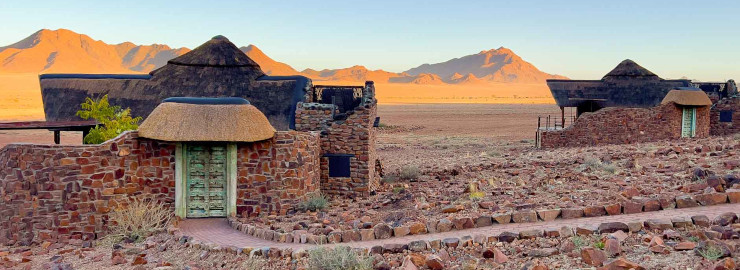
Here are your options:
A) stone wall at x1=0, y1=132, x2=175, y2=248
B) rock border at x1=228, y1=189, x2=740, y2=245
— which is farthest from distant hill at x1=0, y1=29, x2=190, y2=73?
rock border at x1=228, y1=189, x2=740, y2=245

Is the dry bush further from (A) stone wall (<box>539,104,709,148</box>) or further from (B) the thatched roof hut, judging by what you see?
(A) stone wall (<box>539,104,709,148</box>)

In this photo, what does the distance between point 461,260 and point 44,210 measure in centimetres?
755

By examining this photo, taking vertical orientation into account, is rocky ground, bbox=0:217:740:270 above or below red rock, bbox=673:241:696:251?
below

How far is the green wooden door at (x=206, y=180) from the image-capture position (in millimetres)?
Answer: 11781

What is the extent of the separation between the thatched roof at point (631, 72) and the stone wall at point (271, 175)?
21859 millimetres

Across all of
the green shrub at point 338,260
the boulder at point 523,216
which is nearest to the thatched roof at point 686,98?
the boulder at point 523,216

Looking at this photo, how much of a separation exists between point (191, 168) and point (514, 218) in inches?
240

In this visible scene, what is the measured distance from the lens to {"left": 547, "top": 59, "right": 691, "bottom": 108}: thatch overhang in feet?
94.1

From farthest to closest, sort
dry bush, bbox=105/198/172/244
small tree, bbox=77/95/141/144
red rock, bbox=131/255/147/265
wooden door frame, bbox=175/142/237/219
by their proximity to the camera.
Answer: small tree, bbox=77/95/141/144 < wooden door frame, bbox=175/142/237/219 < dry bush, bbox=105/198/172/244 < red rock, bbox=131/255/147/265

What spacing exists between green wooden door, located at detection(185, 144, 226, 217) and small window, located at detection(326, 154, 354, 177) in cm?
300

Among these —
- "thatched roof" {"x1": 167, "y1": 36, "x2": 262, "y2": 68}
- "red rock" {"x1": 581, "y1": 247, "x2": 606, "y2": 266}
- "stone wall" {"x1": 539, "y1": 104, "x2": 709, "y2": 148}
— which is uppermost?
"thatched roof" {"x1": 167, "y1": 36, "x2": 262, "y2": 68}

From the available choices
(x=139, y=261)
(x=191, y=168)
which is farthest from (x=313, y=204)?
(x=139, y=261)

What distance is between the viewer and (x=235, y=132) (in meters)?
11.3

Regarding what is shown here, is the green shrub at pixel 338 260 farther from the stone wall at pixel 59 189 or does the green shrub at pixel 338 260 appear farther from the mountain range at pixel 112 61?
the mountain range at pixel 112 61
